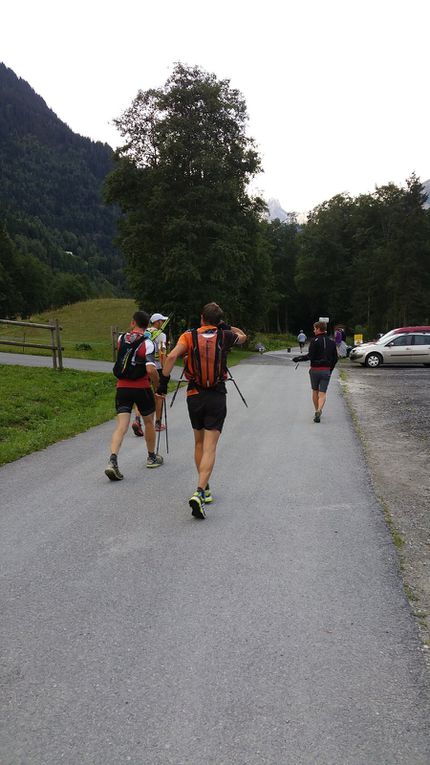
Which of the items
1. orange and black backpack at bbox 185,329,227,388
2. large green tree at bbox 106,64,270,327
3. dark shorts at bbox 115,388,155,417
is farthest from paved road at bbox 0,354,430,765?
large green tree at bbox 106,64,270,327

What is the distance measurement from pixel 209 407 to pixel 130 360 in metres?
1.63

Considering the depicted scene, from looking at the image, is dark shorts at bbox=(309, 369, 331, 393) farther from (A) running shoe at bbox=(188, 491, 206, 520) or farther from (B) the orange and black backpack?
(A) running shoe at bbox=(188, 491, 206, 520)

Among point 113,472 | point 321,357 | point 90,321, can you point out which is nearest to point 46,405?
point 321,357

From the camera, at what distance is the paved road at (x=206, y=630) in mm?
2299

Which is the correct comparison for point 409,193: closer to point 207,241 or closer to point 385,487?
point 207,241

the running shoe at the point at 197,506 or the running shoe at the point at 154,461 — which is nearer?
the running shoe at the point at 197,506

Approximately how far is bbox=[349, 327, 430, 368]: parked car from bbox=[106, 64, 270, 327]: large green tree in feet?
31.9

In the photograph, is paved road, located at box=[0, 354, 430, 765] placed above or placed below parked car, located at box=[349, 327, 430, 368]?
below

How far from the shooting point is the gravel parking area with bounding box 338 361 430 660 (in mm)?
3949

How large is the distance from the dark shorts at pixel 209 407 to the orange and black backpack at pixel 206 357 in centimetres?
13

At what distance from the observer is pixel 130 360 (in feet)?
21.5

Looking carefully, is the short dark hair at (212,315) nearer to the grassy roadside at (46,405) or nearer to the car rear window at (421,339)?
the grassy roadside at (46,405)

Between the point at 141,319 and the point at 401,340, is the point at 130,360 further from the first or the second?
the point at 401,340

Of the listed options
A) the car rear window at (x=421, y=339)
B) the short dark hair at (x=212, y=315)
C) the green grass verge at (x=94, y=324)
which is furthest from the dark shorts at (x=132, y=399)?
the green grass verge at (x=94, y=324)
